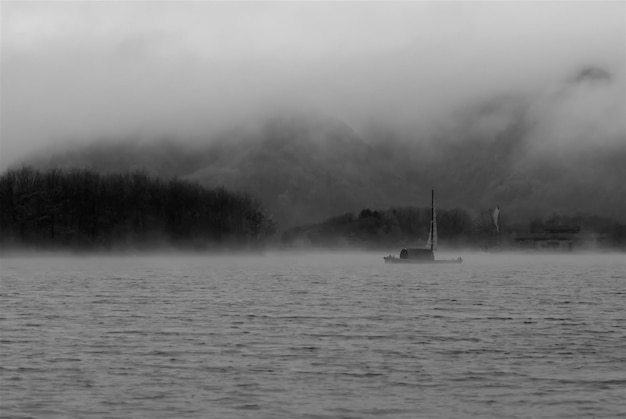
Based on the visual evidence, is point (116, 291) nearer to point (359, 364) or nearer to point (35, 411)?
point (359, 364)

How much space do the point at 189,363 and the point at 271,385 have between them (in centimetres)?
733

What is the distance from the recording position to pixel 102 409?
37.7 m

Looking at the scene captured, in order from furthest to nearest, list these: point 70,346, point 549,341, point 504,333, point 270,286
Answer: point 270,286 < point 504,333 < point 549,341 < point 70,346

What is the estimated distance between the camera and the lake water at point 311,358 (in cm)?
3875

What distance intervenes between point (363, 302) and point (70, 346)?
3990 centimetres

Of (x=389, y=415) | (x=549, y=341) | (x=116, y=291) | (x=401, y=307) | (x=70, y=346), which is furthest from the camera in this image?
(x=116, y=291)

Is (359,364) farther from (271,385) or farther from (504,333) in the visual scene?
(504,333)

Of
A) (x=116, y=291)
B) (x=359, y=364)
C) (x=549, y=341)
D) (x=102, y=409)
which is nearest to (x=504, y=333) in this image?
(x=549, y=341)

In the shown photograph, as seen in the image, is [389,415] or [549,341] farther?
[549,341]

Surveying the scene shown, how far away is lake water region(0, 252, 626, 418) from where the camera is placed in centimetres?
3875

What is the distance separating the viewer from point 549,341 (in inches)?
2322

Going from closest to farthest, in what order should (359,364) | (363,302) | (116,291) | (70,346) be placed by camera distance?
(359,364) < (70,346) < (363,302) < (116,291)

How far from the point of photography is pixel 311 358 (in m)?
50.8

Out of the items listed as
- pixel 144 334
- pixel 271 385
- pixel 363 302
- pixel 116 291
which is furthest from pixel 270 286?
pixel 271 385
